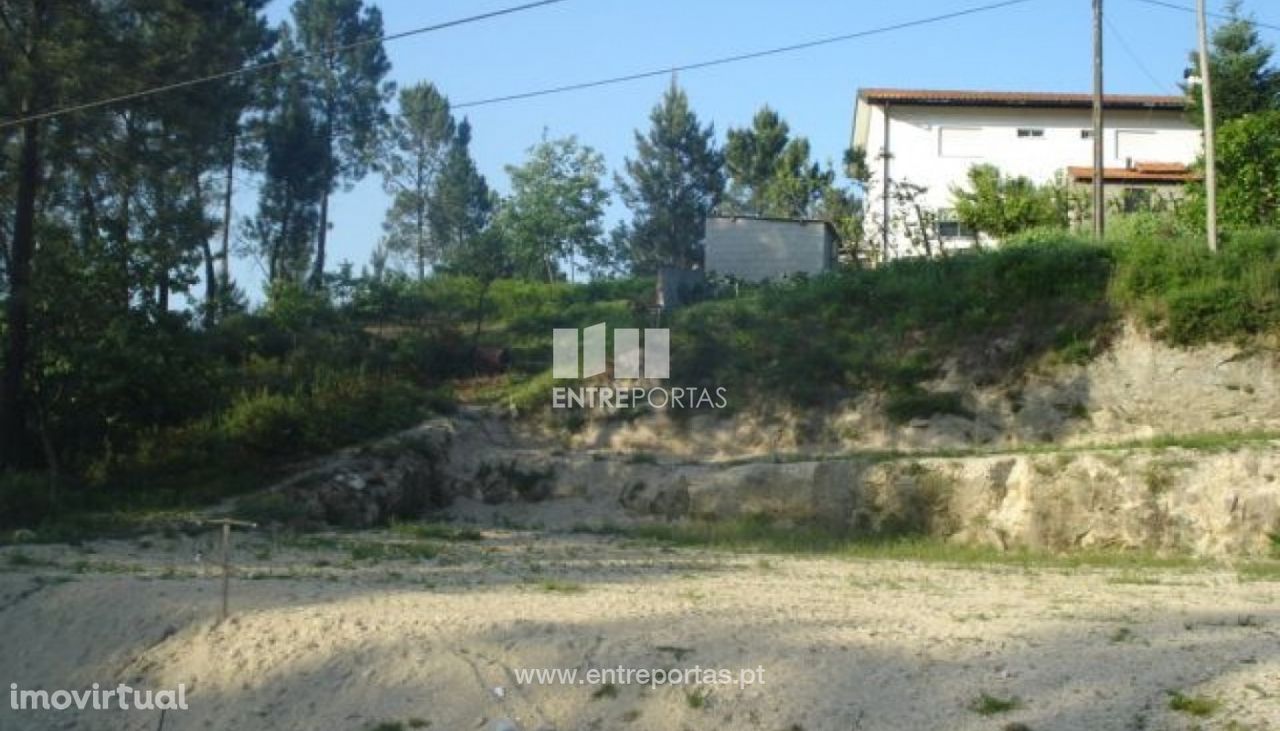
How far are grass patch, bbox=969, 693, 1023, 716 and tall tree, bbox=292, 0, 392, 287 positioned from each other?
38.9 meters

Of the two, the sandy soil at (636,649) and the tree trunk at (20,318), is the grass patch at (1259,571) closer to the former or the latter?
the sandy soil at (636,649)

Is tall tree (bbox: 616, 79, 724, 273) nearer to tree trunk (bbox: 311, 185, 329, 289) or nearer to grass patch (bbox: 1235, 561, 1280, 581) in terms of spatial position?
tree trunk (bbox: 311, 185, 329, 289)

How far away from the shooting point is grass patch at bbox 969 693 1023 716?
9.27m

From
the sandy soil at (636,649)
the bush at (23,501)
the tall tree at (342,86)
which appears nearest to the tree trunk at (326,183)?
the tall tree at (342,86)

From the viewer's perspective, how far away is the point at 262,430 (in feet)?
78.1

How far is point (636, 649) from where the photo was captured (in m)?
10.4

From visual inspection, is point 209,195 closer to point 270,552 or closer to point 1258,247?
point 270,552

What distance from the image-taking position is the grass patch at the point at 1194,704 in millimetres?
9094

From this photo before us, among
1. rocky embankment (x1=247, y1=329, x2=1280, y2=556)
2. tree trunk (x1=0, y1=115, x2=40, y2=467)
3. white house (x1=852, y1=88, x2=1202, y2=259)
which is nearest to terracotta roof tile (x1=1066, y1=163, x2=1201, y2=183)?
white house (x1=852, y1=88, x2=1202, y2=259)

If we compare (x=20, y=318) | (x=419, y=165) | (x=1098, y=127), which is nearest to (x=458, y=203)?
(x=419, y=165)

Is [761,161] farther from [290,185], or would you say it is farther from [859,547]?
[859,547]

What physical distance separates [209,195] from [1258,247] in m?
29.0

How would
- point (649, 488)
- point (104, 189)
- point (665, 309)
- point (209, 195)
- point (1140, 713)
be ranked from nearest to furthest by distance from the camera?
point (1140, 713), point (649, 488), point (104, 189), point (665, 309), point (209, 195)

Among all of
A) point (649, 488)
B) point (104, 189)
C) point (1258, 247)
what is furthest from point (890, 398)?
point (104, 189)
